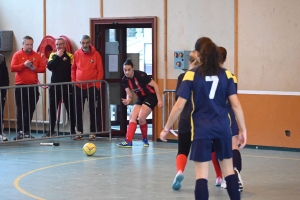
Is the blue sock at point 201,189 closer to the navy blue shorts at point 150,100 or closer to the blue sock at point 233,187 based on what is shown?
the blue sock at point 233,187

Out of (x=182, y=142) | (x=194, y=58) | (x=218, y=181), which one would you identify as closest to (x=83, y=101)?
(x=218, y=181)

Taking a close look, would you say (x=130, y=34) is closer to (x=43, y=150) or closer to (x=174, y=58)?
(x=174, y=58)

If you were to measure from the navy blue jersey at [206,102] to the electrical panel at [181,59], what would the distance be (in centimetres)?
709

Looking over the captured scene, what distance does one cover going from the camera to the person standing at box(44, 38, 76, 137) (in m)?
14.2

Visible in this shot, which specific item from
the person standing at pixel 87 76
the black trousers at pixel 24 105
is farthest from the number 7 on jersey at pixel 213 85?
the black trousers at pixel 24 105

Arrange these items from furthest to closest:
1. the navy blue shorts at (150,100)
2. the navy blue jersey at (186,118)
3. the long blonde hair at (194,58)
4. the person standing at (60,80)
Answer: the person standing at (60,80), the navy blue shorts at (150,100), the navy blue jersey at (186,118), the long blonde hair at (194,58)

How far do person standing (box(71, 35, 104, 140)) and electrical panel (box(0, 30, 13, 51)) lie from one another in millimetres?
2793

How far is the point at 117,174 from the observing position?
977 centimetres

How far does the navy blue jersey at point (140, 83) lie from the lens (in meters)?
12.5

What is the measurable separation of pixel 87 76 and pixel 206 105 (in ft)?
26.2

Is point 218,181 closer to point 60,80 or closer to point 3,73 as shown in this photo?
point 60,80

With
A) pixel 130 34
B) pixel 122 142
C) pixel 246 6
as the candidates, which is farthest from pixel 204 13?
pixel 130 34

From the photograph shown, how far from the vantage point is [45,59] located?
15.2m

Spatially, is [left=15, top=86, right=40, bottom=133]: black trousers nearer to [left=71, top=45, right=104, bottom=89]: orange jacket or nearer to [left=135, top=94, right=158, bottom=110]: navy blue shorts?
[left=71, top=45, right=104, bottom=89]: orange jacket
